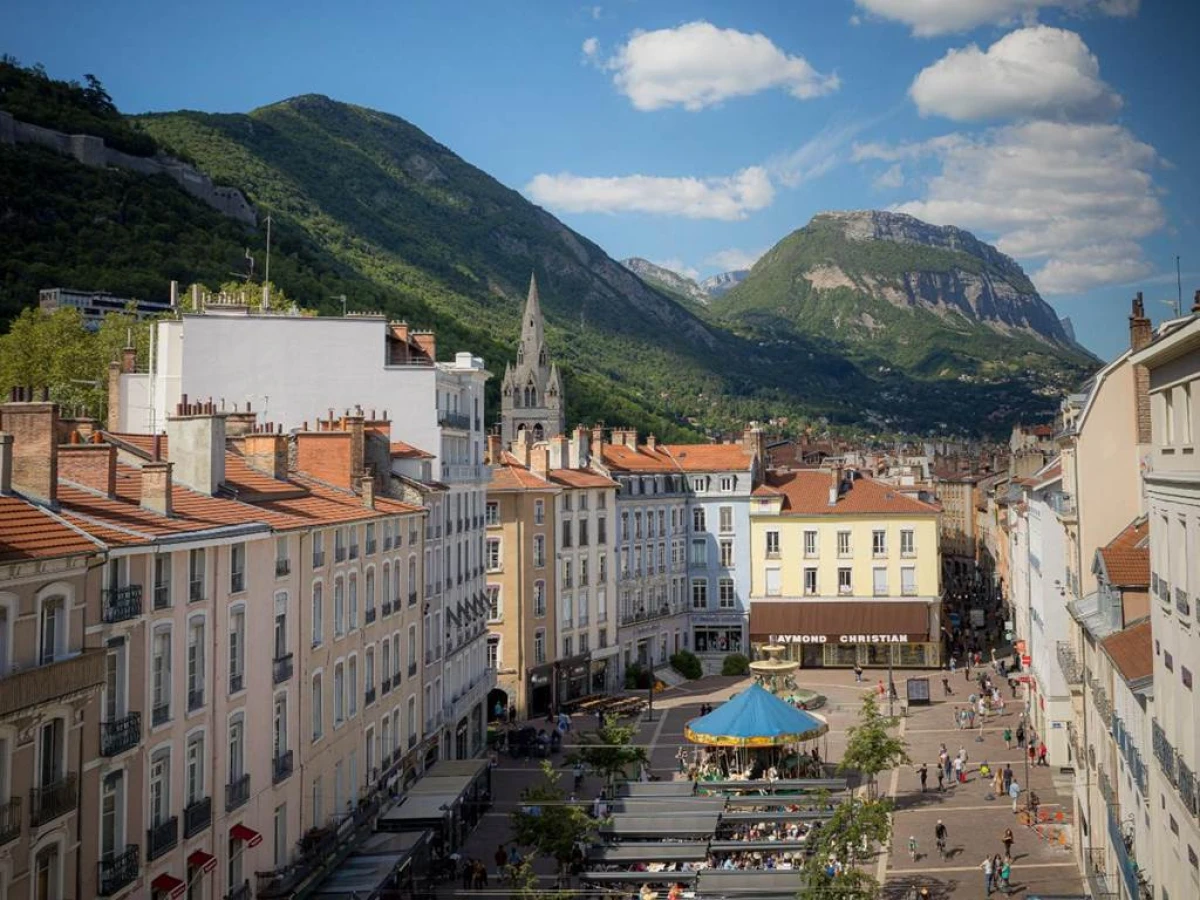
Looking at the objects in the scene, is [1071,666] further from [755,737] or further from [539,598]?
[539,598]

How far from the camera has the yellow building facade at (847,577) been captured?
79.3 m

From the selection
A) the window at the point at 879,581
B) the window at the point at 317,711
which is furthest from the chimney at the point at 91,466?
the window at the point at 879,581

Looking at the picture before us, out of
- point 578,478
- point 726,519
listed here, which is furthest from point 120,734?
point 726,519

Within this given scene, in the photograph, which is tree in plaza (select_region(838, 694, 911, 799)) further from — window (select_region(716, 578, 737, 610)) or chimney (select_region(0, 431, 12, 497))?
window (select_region(716, 578, 737, 610))

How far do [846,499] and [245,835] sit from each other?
6010 centimetres

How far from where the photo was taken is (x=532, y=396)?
15012 cm

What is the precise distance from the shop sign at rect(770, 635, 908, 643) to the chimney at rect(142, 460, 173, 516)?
197ft

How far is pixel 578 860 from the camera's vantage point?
1473 inches

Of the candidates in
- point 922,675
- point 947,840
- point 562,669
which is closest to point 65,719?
point 947,840

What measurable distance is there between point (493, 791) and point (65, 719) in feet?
106

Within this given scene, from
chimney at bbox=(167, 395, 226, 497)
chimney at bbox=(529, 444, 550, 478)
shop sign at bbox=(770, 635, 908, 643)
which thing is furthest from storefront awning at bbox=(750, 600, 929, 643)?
chimney at bbox=(167, 395, 226, 497)

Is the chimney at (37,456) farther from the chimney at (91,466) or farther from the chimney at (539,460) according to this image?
the chimney at (539,460)

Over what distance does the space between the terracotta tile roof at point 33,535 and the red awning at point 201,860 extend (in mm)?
7986

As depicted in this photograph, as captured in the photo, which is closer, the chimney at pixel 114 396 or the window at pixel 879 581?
the chimney at pixel 114 396
